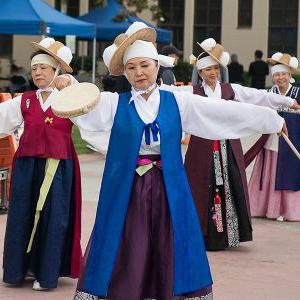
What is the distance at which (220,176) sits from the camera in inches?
340

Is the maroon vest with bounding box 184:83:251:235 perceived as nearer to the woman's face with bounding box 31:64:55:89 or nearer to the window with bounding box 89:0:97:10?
the woman's face with bounding box 31:64:55:89

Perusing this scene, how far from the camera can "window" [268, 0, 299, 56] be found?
35.9 m

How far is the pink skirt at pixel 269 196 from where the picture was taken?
10367 mm

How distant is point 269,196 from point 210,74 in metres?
2.31

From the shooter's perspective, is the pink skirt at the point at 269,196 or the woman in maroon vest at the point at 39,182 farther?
the pink skirt at the point at 269,196

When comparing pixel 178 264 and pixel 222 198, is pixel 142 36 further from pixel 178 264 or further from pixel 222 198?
pixel 222 198

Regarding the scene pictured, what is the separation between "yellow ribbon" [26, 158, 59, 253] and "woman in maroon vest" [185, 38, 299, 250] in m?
2.04

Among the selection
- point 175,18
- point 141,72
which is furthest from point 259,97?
point 175,18

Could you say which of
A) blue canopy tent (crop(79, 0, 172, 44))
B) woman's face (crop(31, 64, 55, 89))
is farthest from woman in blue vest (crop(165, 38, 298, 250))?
blue canopy tent (crop(79, 0, 172, 44))

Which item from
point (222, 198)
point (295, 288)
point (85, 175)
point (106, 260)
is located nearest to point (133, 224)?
point (106, 260)

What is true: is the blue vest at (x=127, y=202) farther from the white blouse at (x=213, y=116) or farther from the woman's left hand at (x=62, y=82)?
the woman's left hand at (x=62, y=82)

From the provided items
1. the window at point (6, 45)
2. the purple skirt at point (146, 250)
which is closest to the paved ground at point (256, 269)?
the purple skirt at point (146, 250)

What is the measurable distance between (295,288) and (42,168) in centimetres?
194

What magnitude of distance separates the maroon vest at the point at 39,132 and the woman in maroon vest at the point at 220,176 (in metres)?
1.98
